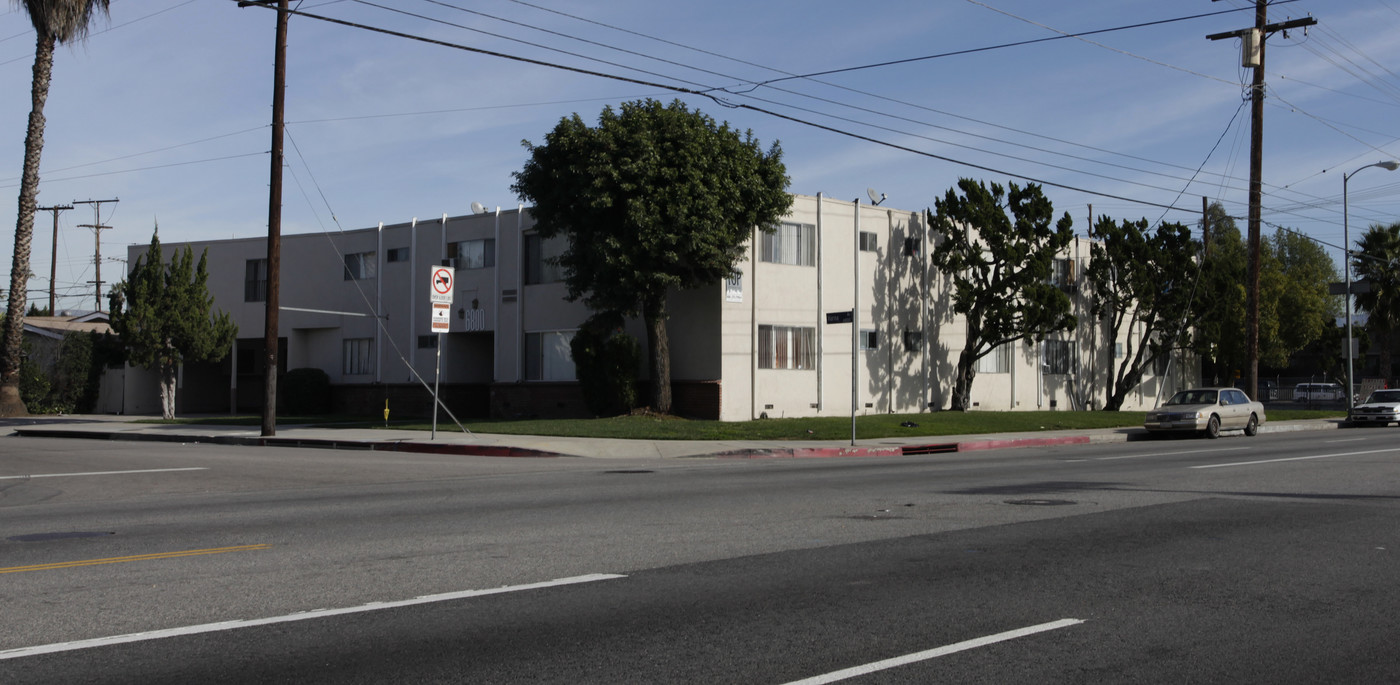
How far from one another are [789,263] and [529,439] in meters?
11.7

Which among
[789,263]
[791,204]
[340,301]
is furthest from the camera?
[340,301]

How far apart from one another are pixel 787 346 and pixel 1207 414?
38.2 feet

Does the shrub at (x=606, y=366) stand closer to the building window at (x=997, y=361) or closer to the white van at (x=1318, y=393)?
the building window at (x=997, y=361)

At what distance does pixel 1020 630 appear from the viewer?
6359mm

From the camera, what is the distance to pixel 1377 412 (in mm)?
38062

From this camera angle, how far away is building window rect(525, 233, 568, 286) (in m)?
34.8

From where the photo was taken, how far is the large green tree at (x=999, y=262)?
34875 mm

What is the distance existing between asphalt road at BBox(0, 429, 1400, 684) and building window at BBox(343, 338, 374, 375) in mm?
25225

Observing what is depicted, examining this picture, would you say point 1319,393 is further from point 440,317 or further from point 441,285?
point 441,285

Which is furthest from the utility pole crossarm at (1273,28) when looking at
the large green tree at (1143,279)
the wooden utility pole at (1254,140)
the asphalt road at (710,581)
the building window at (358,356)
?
the building window at (358,356)

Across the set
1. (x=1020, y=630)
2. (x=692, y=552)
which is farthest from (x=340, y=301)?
(x=1020, y=630)

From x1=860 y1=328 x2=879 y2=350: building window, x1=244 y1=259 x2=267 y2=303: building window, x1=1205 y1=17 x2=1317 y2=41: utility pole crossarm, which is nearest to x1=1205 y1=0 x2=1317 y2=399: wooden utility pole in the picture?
x1=1205 y1=17 x2=1317 y2=41: utility pole crossarm

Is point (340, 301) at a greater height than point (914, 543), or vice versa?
point (340, 301)

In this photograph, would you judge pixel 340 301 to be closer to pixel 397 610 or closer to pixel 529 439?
pixel 529 439
